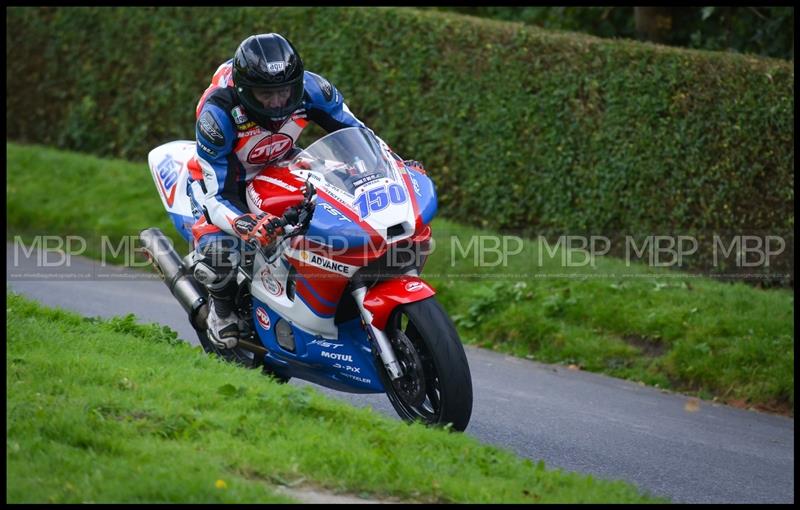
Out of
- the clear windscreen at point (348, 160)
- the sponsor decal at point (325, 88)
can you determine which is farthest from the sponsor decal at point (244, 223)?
the sponsor decal at point (325, 88)

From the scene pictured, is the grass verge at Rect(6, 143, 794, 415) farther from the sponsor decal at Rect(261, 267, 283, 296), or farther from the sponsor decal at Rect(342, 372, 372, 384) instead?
the sponsor decal at Rect(261, 267, 283, 296)

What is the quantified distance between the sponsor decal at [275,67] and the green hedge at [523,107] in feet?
22.5

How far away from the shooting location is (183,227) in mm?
8312

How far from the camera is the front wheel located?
21.1 feet

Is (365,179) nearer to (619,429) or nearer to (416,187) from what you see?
(416,187)

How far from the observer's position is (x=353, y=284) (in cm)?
688

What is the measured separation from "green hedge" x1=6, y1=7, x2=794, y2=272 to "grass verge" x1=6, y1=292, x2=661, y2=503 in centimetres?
725

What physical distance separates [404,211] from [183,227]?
7.33ft

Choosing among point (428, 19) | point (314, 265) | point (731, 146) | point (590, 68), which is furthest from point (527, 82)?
point (314, 265)

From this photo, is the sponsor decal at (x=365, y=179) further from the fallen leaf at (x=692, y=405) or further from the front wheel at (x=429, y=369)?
the fallen leaf at (x=692, y=405)

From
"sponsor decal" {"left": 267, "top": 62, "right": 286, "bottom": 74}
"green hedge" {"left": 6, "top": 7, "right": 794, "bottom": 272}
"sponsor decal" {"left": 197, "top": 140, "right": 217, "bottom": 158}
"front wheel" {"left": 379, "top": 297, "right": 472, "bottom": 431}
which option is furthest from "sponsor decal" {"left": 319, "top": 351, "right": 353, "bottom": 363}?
"green hedge" {"left": 6, "top": 7, "right": 794, "bottom": 272}

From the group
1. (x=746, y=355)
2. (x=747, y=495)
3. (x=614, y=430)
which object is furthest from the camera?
(x=746, y=355)

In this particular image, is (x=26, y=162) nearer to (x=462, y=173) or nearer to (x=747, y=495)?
(x=462, y=173)

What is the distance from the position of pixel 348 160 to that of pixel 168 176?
199 cm
